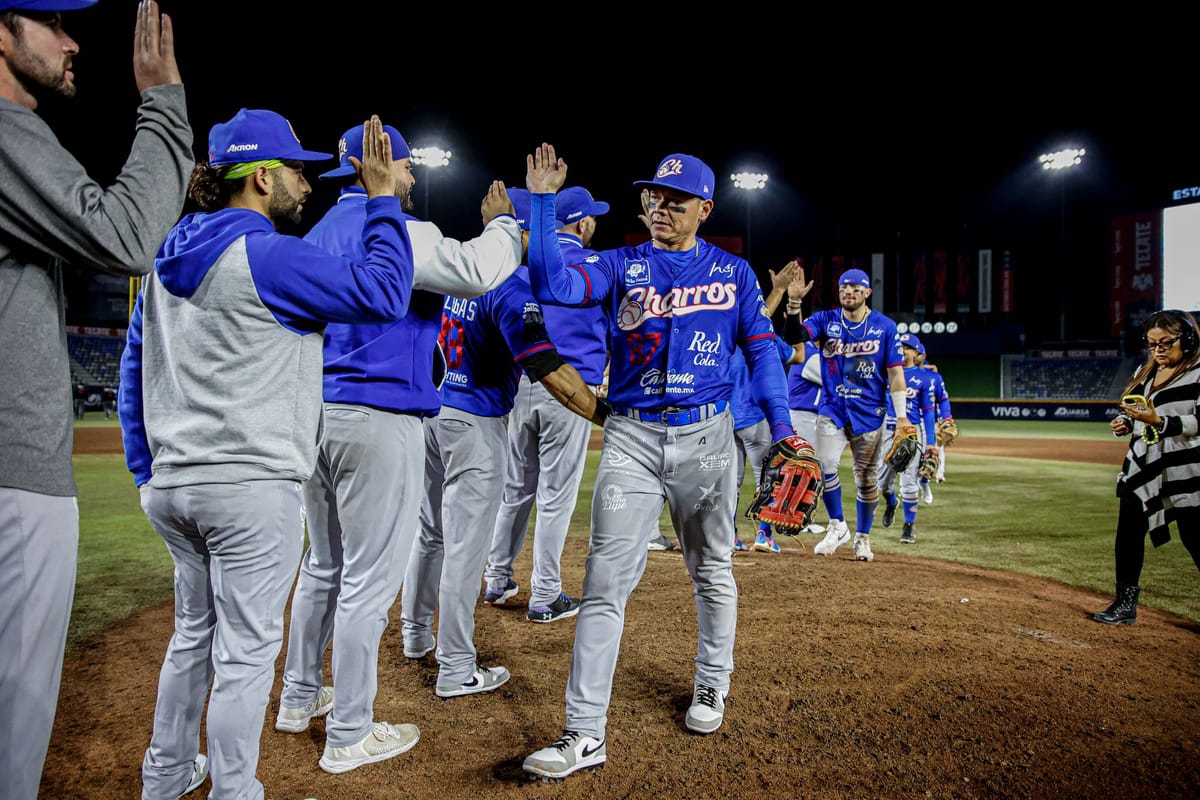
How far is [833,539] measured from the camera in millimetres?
7055

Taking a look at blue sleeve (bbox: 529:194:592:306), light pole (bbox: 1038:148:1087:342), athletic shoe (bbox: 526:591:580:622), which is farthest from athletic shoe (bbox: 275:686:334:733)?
light pole (bbox: 1038:148:1087:342)

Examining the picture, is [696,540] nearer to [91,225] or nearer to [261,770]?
[261,770]

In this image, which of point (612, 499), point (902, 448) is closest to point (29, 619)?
point (612, 499)

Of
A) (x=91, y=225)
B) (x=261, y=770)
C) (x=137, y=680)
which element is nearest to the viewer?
(x=91, y=225)

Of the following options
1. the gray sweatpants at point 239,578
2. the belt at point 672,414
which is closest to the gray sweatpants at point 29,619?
the gray sweatpants at point 239,578

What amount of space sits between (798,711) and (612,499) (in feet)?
4.45

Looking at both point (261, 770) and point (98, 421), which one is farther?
point (98, 421)

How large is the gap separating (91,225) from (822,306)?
45.0 meters

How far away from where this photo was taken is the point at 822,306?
Answer: 43750 millimetres

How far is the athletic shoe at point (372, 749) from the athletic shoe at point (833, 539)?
4.89 meters

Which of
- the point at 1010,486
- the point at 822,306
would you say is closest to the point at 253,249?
the point at 1010,486

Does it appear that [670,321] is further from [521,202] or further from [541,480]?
[541,480]

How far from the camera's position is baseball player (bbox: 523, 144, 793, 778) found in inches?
117

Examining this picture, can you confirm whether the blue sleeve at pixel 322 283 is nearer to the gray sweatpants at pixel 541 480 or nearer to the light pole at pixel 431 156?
the gray sweatpants at pixel 541 480
